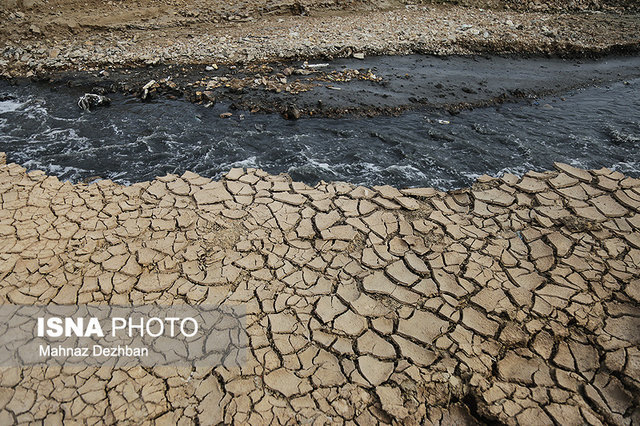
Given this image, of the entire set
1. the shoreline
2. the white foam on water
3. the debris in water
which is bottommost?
the white foam on water

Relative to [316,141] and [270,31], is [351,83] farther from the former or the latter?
[270,31]

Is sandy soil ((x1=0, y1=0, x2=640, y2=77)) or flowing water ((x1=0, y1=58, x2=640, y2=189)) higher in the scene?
sandy soil ((x1=0, y1=0, x2=640, y2=77))

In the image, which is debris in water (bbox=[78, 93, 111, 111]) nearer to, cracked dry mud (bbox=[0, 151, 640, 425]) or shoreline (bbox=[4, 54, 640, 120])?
shoreline (bbox=[4, 54, 640, 120])

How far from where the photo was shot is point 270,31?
28.5 ft

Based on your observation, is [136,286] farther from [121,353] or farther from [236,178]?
[236,178]

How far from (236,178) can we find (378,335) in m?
2.54

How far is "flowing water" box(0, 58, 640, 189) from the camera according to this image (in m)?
5.12

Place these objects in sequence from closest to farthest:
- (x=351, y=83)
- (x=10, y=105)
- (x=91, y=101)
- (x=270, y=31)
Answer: (x=91, y=101) → (x=10, y=105) → (x=351, y=83) → (x=270, y=31)

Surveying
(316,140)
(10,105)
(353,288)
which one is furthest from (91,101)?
(353,288)

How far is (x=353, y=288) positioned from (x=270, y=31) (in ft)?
23.1

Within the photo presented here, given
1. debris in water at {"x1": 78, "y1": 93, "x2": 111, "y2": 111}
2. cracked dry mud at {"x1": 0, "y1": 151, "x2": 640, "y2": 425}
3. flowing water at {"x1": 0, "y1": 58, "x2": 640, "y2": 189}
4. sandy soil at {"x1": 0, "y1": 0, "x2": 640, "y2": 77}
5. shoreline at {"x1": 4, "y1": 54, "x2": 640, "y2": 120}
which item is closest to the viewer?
cracked dry mud at {"x1": 0, "y1": 151, "x2": 640, "y2": 425}

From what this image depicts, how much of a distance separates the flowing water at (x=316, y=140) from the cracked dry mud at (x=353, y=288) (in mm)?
489

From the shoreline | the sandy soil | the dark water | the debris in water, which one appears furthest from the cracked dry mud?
the sandy soil

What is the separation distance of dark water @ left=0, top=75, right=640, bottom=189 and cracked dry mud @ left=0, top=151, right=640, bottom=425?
48cm
